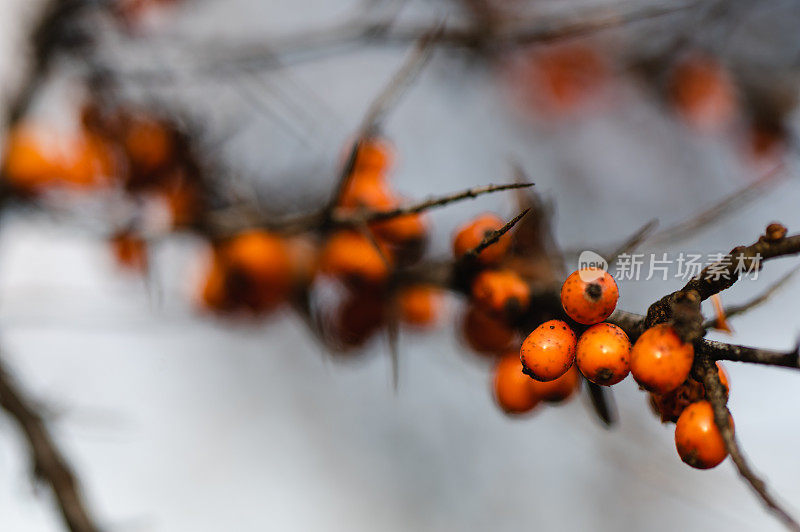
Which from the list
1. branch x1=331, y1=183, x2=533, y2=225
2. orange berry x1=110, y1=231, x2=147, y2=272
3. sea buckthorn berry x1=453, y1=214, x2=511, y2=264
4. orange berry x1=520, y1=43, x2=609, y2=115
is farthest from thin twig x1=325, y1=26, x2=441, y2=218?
orange berry x1=520, y1=43, x2=609, y2=115

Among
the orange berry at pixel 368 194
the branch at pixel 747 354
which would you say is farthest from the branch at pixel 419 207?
the branch at pixel 747 354

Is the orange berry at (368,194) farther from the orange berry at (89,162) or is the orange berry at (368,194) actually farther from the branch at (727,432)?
the orange berry at (89,162)

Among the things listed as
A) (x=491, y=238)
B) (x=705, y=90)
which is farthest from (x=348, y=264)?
(x=705, y=90)

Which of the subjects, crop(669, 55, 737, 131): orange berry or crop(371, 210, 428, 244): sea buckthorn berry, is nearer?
crop(371, 210, 428, 244): sea buckthorn berry

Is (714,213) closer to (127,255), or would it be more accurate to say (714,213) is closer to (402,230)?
(402,230)

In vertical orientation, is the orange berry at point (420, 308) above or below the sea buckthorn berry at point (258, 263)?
below

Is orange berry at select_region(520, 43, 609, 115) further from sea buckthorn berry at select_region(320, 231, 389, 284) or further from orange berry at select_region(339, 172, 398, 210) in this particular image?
sea buckthorn berry at select_region(320, 231, 389, 284)

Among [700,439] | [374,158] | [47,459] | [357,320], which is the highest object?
[374,158]
